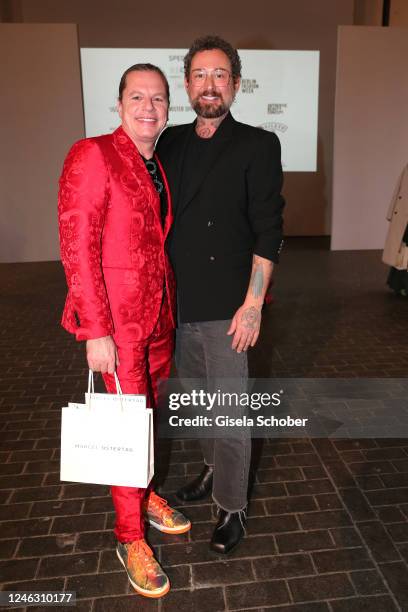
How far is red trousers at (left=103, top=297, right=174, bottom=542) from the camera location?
73.2 inches

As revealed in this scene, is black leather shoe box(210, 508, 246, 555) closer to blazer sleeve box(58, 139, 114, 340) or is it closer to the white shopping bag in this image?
the white shopping bag

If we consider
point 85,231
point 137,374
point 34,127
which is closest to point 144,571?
point 137,374

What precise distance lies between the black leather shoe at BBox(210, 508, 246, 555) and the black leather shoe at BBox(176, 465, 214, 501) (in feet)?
0.86

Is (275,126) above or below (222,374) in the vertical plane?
above

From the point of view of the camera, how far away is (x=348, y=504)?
241cm

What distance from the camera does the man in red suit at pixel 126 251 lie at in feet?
5.41

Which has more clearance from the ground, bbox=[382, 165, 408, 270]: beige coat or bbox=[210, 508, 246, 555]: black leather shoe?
bbox=[382, 165, 408, 270]: beige coat

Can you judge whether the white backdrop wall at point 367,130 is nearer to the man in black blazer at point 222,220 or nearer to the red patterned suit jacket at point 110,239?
the man in black blazer at point 222,220

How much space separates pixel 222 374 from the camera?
202 centimetres

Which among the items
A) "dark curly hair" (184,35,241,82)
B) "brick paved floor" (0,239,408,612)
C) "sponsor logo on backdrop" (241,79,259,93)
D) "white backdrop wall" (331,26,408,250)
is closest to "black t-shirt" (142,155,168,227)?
"dark curly hair" (184,35,241,82)

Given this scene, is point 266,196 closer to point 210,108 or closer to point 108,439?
point 210,108

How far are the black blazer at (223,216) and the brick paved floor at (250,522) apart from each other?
3.10 ft

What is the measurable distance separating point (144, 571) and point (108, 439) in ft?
1.76

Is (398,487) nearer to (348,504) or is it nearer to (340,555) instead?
(348,504)
